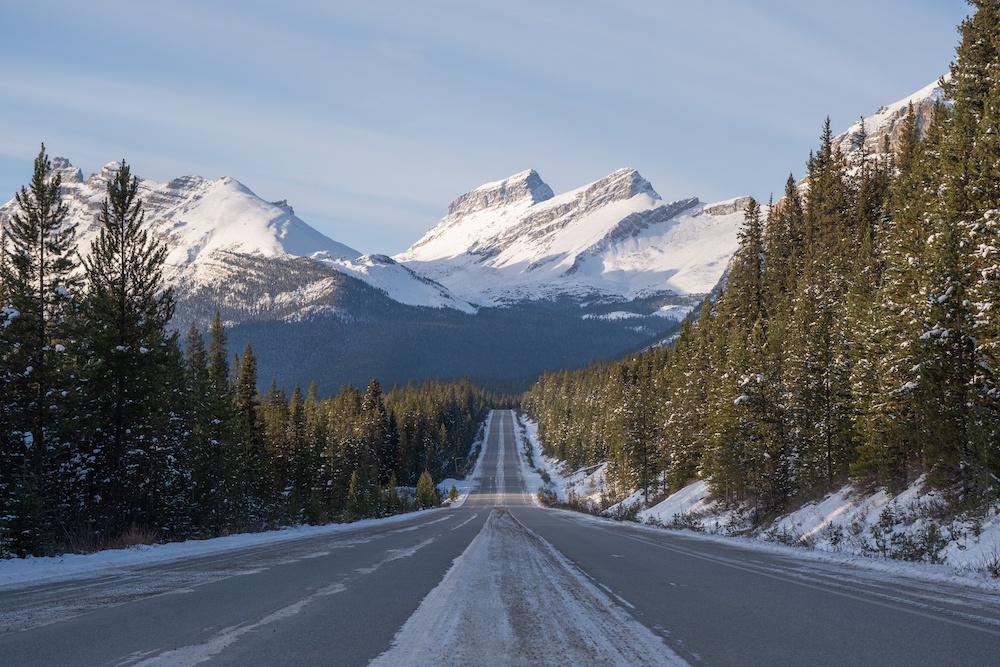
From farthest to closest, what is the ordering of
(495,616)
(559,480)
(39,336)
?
(559,480)
(39,336)
(495,616)

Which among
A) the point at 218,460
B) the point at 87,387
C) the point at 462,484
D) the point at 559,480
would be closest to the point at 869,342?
the point at 87,387

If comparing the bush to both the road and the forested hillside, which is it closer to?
the forested hillside

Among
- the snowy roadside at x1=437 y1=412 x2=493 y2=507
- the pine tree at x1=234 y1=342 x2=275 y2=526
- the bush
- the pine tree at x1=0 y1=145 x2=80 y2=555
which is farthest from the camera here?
the snowy roadside at x1=437 y1=412 x2=493 y2=507

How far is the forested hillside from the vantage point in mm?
20016

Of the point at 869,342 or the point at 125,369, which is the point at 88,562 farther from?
the point at 869,342

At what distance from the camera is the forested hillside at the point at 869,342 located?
20.0 metres

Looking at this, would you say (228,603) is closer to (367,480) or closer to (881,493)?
(881,493)

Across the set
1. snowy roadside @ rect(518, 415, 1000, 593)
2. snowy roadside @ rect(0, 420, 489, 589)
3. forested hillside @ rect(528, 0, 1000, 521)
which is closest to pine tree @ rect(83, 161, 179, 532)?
snowy roadside @ rect(0, 420, 489, 589)

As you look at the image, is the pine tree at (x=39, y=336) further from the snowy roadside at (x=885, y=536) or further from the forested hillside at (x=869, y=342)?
the forested hillside at (x=869, y=342)

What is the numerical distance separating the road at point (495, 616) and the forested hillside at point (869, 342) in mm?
9187

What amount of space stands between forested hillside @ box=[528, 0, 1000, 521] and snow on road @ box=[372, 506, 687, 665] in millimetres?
A: 12411

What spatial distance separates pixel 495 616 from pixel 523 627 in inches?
27.5

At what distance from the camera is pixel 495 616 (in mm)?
7930

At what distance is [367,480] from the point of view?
2477 inches
